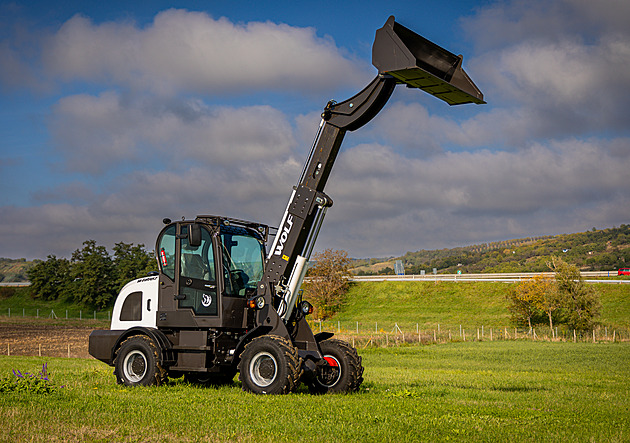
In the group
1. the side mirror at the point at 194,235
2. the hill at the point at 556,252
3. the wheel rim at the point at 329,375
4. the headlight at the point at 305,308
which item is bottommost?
the wheel rim at the point at 329,375

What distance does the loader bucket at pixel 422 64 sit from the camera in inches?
422

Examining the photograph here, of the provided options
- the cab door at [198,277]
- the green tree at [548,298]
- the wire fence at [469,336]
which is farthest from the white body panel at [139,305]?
the green tree at [548,298]

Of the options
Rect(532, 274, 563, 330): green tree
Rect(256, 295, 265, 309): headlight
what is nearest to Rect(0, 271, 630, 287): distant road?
Rect(532, 274, 563, 330): green tree

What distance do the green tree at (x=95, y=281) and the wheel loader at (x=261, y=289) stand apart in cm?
7223

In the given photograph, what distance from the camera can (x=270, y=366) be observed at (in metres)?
11.2

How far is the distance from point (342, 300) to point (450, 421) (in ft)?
244

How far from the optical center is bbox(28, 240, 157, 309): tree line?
8100 cm

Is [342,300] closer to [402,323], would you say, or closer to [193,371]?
[402,323]

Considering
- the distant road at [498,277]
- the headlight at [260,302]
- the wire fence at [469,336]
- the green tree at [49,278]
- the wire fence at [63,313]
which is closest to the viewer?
the headlight at [260,302]

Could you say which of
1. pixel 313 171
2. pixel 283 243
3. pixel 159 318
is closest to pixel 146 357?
pixel 159 318

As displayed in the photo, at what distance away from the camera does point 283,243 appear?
12.4m

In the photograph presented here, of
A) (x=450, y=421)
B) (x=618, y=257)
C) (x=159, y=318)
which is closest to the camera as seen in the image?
(x=450, y=421)

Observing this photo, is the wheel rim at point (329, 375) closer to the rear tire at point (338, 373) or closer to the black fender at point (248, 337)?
the rear tire at point (338, 373)

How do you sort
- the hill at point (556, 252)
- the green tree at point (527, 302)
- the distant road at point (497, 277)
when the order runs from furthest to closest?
the hill at point (556, 252)
the distant road at point (497, 277)
the green tree at point (527, 302)
